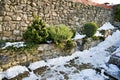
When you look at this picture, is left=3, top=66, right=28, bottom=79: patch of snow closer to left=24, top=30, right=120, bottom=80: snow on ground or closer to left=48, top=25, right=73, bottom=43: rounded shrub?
left=24, top=30, right=120, bottom=80: snow on ground

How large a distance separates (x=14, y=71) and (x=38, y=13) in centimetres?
344

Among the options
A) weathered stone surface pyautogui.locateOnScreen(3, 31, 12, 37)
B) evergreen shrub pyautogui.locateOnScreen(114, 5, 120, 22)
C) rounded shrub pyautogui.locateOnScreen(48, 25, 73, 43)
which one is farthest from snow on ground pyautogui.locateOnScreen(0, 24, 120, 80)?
evergreen shrub pyautogui.locateOnScreen(114, 5, 120, 22)

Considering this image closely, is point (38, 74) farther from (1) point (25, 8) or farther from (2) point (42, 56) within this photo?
(1) point (25, 8)

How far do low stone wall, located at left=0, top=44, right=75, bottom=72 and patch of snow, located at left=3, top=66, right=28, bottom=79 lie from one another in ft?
0.46

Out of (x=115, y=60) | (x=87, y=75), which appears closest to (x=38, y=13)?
(x=87, y=75)

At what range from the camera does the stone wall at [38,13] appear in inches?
301

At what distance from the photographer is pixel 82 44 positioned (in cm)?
905

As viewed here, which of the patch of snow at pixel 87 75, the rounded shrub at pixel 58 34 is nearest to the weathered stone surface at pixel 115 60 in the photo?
the patch of snow at pixel 87 75

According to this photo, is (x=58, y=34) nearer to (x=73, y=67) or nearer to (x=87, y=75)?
(x=73, y=67)

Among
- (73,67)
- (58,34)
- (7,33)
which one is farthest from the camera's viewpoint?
(7,33)

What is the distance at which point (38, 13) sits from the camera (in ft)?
28.6

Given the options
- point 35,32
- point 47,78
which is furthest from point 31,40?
point 47,78

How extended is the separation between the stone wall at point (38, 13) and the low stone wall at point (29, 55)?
1559 mm

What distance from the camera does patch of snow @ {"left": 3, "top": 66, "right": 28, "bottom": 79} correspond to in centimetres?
590
